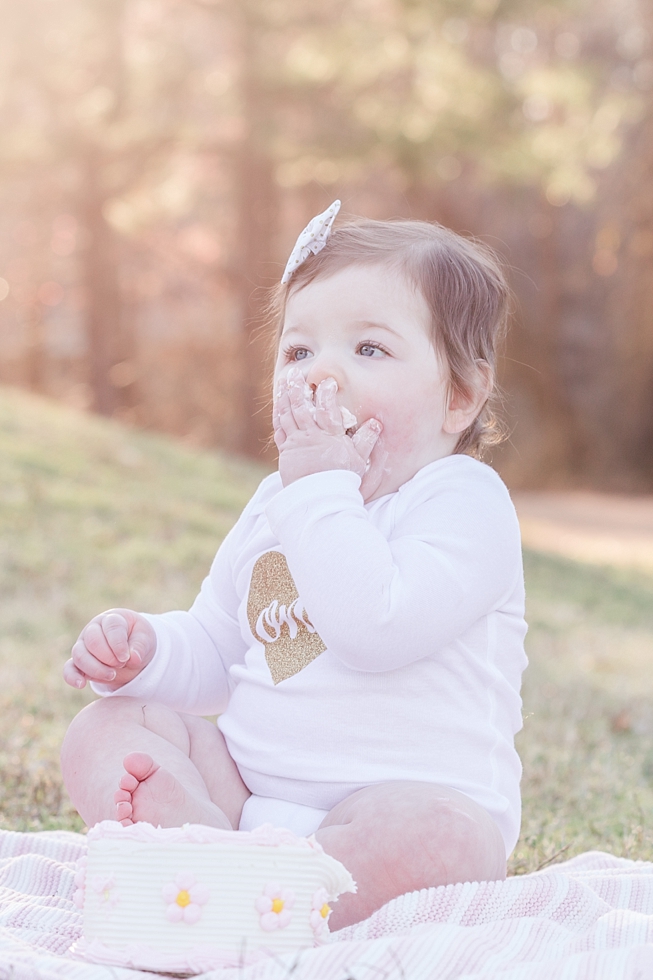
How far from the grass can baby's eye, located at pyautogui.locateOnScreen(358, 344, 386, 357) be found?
105 cm

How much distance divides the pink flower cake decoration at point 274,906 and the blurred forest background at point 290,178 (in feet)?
19.3

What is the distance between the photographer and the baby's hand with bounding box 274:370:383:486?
1777 millimetres

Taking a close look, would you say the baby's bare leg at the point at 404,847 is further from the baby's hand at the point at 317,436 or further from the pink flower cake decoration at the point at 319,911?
the baby's hand at the point at 317,436

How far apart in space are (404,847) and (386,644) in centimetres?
29

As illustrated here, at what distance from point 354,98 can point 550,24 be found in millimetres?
5742

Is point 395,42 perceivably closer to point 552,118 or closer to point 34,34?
point 34,34

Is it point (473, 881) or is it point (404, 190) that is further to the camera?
point (404, 190)

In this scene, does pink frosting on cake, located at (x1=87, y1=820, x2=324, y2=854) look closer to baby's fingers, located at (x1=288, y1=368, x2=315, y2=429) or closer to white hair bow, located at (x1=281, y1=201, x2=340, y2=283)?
baby's fingers, located at (x1=288, y1=368, x2=315, y2=429)

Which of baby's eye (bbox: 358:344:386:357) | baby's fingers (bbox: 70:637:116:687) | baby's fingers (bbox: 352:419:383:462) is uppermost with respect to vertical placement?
baby's eye (bbox: 358:344:386:357)

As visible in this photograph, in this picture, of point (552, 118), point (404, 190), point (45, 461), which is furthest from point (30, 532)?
point (552, 118)

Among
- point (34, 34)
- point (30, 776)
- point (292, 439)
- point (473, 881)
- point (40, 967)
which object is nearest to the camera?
point (40, 967)

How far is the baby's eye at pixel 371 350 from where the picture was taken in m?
1.87

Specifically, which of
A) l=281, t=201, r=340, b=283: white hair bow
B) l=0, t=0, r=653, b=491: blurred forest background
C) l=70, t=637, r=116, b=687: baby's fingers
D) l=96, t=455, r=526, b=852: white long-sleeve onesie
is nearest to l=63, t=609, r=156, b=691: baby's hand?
l=70, t=637, r=116, b=687: baby's fingers

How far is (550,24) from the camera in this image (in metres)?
15.1
